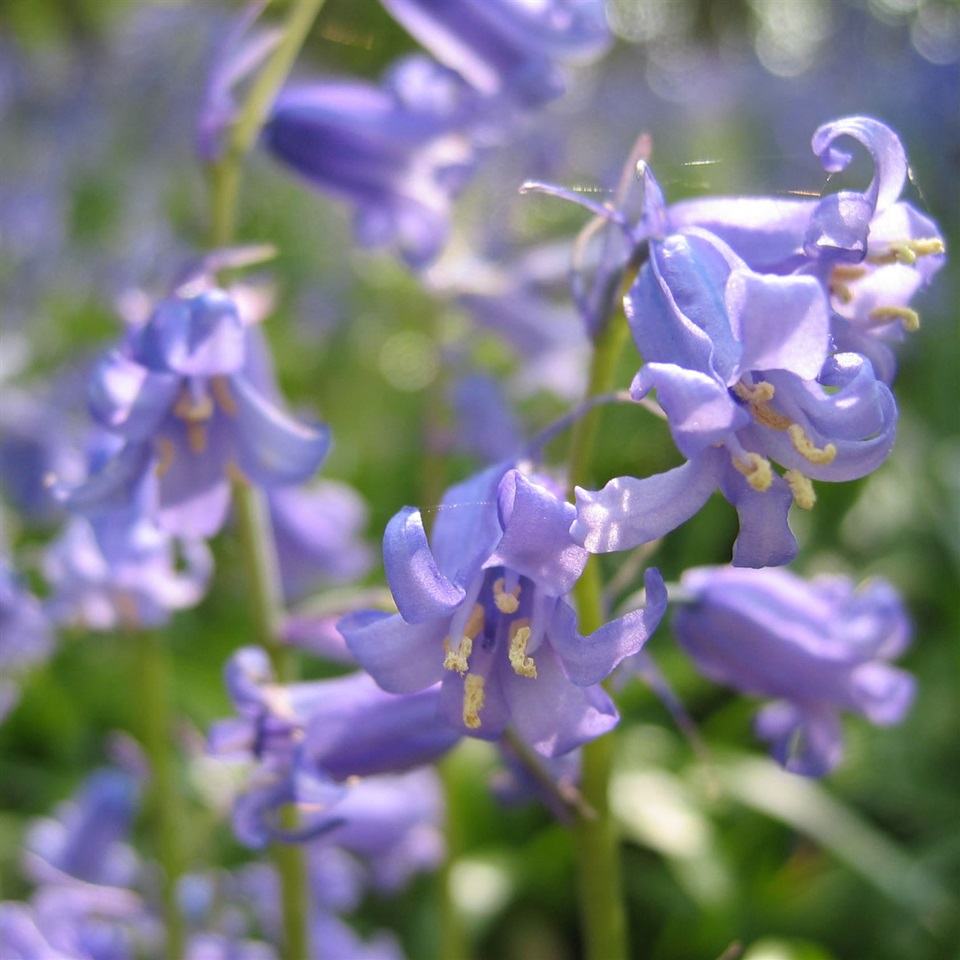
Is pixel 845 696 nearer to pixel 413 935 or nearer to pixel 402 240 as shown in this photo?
pixel 402 240

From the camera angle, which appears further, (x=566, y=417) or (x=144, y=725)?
(x=144, y=725)

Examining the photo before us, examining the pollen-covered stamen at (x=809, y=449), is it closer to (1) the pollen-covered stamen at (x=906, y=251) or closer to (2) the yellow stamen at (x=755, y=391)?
(2) the yellow stamen at (x=755, y=391)

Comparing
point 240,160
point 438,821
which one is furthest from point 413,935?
point 240,160

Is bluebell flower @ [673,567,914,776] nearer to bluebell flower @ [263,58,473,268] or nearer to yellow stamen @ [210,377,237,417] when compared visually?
yellow stamen @ [210,377,237,417]

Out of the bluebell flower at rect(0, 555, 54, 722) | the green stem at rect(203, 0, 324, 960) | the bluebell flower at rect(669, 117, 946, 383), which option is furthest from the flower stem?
the bluebell flower at rect(669, 117, 946, 383)

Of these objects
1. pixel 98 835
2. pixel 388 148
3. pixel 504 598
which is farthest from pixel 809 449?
pixel 98 835

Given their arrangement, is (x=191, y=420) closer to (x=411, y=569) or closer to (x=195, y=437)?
(x=195, y=437)

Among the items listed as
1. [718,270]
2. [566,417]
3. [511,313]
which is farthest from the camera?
[511,313]
